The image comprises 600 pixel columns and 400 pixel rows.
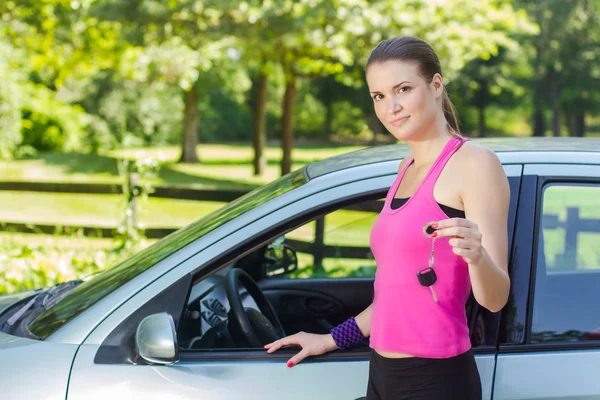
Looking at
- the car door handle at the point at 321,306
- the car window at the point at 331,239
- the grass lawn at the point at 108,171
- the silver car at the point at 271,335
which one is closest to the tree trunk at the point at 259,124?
the grass lawn at the point at 108,171

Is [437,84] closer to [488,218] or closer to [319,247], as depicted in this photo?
[488,218]

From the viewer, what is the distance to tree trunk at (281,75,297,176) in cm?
1820

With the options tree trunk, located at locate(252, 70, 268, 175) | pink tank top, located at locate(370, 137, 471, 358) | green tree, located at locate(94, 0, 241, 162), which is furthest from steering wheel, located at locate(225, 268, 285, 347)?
tree trunk, located at locate(252, 70, 268, 175)

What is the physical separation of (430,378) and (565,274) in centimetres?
90

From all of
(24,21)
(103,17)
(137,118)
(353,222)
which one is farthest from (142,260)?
(137,118)

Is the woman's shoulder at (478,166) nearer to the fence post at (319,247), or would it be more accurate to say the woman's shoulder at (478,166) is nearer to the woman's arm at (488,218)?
the woman's arm at (488,218)

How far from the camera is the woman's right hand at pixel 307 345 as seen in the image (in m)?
2.09

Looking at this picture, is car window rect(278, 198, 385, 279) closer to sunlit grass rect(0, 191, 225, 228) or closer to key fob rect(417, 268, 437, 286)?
key fob rect(417, 268, 437, 286)

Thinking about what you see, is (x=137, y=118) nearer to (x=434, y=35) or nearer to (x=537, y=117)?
(x=537, y=117)

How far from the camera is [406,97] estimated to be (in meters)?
1.80

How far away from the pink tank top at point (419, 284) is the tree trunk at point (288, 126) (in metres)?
15.7

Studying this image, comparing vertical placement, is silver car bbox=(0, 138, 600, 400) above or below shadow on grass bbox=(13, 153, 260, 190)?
below

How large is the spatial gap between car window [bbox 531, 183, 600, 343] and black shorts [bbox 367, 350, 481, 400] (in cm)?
39

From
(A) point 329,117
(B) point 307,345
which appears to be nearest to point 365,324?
(B) point 307,345
